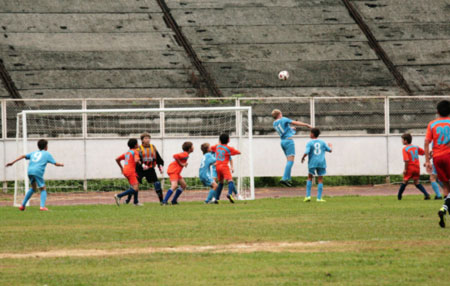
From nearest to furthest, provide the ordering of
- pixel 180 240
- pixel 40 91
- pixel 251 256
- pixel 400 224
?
1. pixel 251 256
2. pixel 180 240
3. pixel 400 224
4. pixel 40 91

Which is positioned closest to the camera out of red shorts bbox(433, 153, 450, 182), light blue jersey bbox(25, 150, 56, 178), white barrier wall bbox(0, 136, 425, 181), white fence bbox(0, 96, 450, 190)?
red shorts bbox(433, 153, 450, 182)

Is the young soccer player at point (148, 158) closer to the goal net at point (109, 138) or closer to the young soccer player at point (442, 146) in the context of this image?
the goal net at point (109, 138)

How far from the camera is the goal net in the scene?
24.5m

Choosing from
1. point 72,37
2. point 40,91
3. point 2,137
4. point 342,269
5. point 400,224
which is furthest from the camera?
point 72,37

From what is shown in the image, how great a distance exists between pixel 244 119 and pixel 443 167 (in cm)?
1442

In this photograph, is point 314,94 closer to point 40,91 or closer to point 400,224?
point 40,91

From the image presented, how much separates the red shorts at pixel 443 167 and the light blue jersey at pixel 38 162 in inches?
337

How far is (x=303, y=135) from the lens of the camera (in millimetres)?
26125

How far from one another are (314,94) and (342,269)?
957 inches

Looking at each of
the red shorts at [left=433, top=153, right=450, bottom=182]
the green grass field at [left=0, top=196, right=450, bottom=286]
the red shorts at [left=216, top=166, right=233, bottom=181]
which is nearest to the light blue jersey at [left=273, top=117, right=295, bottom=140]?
the red shorts at [left=216, top=166, right=233, bottom=181]

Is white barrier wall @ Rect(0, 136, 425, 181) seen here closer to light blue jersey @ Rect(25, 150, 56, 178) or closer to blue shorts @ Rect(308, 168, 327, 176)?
blue shorts @ Rect(308, 168, 327, 176)

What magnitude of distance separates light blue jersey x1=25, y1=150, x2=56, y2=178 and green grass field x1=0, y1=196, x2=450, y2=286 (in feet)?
8.52

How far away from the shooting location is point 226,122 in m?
26.2

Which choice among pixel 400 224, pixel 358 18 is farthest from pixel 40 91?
pixel 400 224
